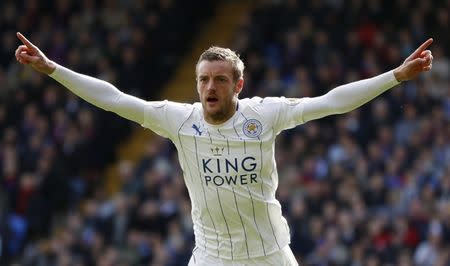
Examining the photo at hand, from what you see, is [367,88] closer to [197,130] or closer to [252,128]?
[252,128]

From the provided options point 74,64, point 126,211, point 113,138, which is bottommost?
point 126,211

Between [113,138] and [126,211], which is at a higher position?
[113,138]

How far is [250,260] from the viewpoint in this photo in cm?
770

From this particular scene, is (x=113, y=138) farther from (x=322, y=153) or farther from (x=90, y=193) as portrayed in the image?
(x=322, y=153)

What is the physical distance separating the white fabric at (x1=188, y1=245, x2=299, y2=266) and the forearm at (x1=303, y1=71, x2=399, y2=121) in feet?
3.12

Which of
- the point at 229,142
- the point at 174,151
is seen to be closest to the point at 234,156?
the point at 229,142

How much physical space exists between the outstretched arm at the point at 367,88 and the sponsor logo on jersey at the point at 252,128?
1.07 ft

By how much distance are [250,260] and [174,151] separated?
34.7ft

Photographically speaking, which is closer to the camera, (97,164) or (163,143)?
(163,143)

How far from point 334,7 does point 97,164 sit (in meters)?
5.01

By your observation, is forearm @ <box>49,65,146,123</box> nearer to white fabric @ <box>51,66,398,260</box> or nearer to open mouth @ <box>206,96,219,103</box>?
white fabric @ <box>51,66,398,260</box>

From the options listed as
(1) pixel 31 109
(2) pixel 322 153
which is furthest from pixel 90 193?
(2) pixel 322 153

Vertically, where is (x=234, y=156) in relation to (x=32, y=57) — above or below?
below

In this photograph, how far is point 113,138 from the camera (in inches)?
807
